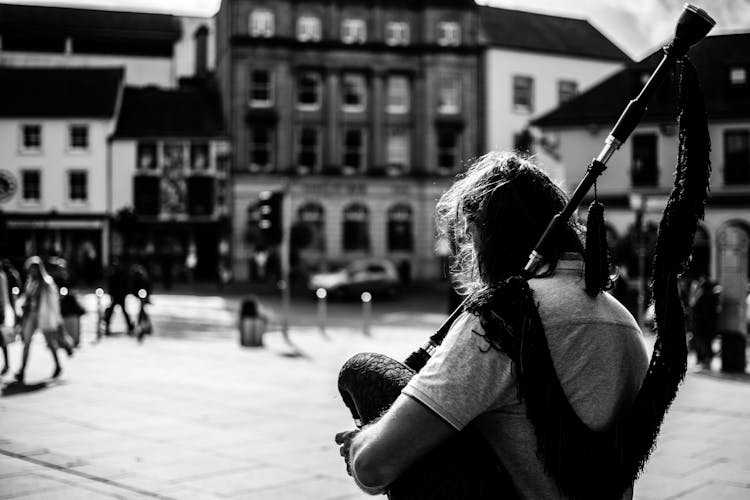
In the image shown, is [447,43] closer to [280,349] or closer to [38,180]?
[38,180]

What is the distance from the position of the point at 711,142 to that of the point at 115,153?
5237 centimetres

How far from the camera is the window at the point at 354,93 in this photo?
53.9 metres

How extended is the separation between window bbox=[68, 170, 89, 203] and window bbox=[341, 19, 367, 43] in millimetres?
16204

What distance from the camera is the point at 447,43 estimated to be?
54.9 m

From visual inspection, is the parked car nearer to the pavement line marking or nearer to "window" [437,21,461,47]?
"window" [437,21,461,47]

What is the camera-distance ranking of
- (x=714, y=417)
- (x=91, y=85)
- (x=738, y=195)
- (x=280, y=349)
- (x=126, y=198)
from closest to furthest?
(x=714, y=417)
(x=280, y=349)
(x=738, y=195)
(x=91, y=85)
(x=126, y=198)

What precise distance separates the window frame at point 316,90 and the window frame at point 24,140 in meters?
13.7

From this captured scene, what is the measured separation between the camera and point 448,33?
55094 mm

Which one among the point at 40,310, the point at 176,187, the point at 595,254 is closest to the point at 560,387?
the point at 595,254

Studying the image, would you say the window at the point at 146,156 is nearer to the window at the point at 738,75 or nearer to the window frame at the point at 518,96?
the window frame at the point at 518,96

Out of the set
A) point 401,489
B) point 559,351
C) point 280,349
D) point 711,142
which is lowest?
point 280,349

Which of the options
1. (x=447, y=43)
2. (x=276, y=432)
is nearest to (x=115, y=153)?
(x=447, y=43)

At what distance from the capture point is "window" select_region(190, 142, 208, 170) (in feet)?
174

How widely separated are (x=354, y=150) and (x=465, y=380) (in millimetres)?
52467
